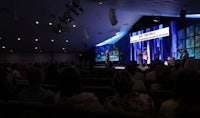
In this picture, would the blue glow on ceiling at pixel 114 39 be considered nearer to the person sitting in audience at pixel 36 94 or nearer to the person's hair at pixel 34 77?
the person's hair at pixel 34 77

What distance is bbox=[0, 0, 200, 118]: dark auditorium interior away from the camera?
2.44 meters

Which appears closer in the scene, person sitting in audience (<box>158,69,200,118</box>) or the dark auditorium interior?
person sitting in audience (<box>158,69,200,118</box>)

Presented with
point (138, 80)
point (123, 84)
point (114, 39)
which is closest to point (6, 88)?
point (123, 84)

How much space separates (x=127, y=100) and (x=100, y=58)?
27.4 m

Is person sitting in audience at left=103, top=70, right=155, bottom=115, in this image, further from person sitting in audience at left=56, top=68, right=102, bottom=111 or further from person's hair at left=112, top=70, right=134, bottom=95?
person sitting in audience at left=56, top=68, right=102, bottom=111

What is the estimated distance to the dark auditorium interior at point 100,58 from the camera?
2436 millimetres

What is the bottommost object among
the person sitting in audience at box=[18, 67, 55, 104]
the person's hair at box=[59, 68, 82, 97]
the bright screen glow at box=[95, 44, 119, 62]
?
the person sitting in audience at box=[18, 67, 55, 104]

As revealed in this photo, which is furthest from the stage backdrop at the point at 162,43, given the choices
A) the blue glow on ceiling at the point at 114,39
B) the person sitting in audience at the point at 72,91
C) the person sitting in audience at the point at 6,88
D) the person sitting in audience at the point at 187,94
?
the person sitting in audience at the point at 187,94

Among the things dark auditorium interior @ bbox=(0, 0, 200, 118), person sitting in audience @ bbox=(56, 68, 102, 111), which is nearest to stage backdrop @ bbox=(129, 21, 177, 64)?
dark auditorium interior @ bbox=(0, 0, 200, 118)

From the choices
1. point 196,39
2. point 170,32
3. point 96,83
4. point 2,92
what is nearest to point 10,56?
point 170,32

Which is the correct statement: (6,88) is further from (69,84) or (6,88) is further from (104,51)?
(104,51)

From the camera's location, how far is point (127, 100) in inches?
104

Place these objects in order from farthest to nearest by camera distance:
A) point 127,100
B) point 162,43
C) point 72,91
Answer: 1. point 162,43
2. point 72,91
3. point 127,100

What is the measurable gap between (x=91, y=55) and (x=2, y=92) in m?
27.3
